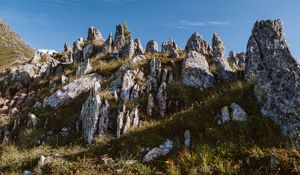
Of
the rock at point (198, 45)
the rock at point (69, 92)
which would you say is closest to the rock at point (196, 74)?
the rock at point (198, 45)

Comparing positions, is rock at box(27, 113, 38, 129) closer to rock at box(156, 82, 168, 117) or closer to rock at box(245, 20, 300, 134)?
rock at box(156, 82, 168, 117)

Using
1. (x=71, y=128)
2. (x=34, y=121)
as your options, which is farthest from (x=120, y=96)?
(x=34, y=121)

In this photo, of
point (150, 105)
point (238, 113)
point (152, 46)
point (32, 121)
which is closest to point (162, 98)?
point (150, 105)

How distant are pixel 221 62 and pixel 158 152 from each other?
973 cm

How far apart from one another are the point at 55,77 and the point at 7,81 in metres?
6.03

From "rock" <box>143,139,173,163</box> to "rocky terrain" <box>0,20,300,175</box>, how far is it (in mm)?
50

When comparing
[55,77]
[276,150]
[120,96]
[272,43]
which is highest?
[55,77]

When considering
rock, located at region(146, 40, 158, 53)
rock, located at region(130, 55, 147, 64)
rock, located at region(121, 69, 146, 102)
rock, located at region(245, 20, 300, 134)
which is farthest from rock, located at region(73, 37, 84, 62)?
rock, located at region(245, 20, 300, 134)

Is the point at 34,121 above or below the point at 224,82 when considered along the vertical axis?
below

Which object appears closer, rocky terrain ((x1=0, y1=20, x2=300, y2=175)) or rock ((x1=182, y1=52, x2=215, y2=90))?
rocky terrain ((x1=0, y1=20, x2=300, y2=175))

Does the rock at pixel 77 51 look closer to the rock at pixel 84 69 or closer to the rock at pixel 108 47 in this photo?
the rock at pixel 108 47

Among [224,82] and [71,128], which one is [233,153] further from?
[71,128]

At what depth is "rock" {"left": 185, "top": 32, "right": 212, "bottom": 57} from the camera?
25.1 m

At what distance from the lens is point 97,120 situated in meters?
18.1
